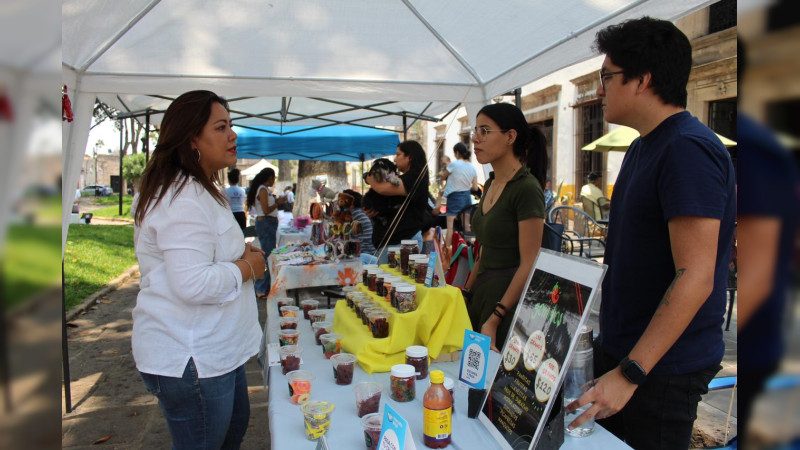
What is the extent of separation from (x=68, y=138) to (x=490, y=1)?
286 cm

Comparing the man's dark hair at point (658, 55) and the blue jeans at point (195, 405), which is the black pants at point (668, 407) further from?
the blue jeans at point (195, 405)

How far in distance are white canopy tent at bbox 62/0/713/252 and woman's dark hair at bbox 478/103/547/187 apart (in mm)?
900

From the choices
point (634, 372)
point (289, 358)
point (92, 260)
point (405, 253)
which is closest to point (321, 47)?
point (405, 253)

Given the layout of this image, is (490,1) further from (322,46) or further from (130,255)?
(130,255)

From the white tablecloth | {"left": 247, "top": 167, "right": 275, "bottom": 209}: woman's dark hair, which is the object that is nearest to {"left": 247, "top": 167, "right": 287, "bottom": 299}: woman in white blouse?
{"left": 247, "top": 167, "right": 275, "bottom": 209}: woman's dark hair

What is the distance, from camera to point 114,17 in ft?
10.6

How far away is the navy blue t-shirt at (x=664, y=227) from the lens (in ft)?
4.42

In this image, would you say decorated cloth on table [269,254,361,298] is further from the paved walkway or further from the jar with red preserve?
the jar with red preserve

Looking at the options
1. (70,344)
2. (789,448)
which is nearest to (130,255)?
(70,344)

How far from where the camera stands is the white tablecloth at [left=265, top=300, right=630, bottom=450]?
1.47 metres

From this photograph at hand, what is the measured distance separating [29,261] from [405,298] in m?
1.93

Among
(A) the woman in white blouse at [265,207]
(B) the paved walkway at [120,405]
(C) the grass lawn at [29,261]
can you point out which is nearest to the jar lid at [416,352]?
(C) the grass lawn at [29,261]

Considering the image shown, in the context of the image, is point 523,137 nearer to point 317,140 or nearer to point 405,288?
point 405,288

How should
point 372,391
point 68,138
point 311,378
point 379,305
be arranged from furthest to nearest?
1. point 68,138
2. point 379,305
3. point 311,378
4. point 372,391
